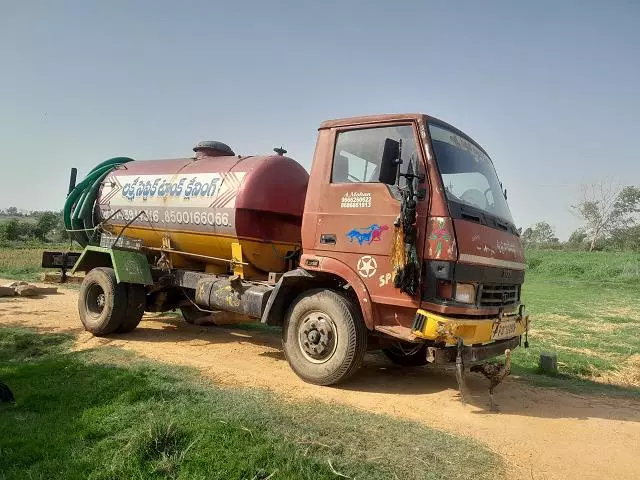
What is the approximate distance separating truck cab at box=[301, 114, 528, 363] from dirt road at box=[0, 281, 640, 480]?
0.56 meters

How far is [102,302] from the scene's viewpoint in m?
7.98

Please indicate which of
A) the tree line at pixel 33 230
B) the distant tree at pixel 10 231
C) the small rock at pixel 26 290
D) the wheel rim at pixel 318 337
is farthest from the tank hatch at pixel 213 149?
the distant tree at pixel 10 231

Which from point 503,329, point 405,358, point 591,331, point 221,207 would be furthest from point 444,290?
point 591,331

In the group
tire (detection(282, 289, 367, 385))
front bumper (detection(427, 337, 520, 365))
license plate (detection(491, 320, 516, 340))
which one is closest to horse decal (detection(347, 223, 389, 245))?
tire (detection(282, 289, 367, 385))

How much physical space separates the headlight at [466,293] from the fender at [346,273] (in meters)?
0.92

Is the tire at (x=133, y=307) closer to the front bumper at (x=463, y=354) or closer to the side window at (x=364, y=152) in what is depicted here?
the side window at (x=364, y=152)

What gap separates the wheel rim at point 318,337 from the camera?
17.8ft

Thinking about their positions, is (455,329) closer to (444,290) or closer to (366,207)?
(444,290)

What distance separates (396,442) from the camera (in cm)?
385

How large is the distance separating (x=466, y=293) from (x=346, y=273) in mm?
1279

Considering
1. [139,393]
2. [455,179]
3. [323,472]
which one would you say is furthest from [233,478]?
[455,179]

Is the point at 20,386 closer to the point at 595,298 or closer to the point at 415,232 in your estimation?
the point at 415,232

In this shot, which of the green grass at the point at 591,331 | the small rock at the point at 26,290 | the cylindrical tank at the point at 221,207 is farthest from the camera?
the small rock at the point at 26,290

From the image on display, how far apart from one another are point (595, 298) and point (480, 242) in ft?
56.4
